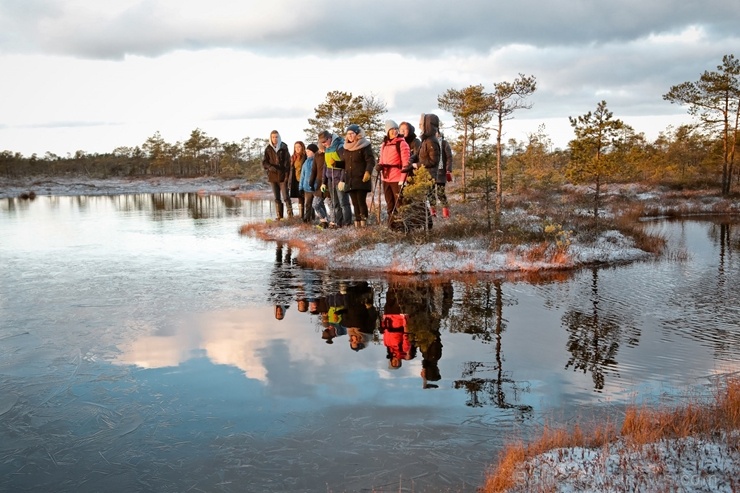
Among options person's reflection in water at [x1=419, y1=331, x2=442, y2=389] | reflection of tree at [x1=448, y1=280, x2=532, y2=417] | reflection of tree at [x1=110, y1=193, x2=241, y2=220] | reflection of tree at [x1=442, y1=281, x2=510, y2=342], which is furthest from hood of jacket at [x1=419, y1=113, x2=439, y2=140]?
reflection of tree at [x1=110, y1=193, x2=241, y2=220]

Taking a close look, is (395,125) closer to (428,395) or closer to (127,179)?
(428,395)

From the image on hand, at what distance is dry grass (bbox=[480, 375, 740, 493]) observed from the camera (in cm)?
403

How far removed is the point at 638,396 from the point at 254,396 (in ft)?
11.8

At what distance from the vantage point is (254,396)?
5.68m

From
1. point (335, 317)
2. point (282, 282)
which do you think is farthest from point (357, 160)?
point (335, 317)

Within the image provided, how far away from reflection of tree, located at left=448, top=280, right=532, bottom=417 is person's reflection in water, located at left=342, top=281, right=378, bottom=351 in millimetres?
1256

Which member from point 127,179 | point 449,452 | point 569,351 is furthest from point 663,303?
point 127,179

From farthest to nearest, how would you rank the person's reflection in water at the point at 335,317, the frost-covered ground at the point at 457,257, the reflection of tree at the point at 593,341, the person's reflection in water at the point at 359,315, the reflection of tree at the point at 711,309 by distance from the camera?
1. the frost-covered ground at the point at 457,257
2. the person's reflection in water at the point at 335,317
3. the person's reflection in water at the point at 359,315
4. the reflection of tree at the point at 711,309
5. the reflection of tree at the point at 593,341

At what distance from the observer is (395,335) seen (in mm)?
7613

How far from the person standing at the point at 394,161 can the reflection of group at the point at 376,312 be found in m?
3.00

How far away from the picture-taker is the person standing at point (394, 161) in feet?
43.9

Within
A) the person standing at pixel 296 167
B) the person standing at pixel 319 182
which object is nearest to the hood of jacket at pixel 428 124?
the person standing at pixel 319 182

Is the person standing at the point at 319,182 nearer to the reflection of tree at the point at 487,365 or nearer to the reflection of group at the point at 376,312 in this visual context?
the reflection of group at the point at 376,312

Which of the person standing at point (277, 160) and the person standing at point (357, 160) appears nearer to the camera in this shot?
the person standing at point (357, 160)
